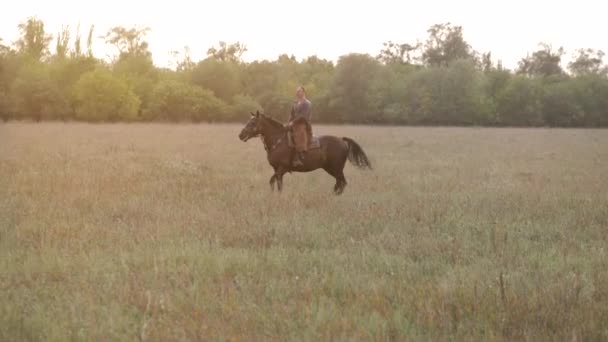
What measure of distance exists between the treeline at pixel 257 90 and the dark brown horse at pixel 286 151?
51.1 metres

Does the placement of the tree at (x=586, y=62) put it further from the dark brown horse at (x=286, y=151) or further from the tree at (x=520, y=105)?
the dark brown horse at (x=286, y=151)

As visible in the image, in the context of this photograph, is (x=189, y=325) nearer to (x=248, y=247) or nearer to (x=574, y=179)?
(x=248, y=247)

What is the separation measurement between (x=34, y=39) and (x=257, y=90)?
105 feet

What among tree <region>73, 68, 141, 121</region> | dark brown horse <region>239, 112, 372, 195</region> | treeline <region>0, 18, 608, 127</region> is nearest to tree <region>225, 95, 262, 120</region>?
treeline <region>0, 18, 608, 127</region>

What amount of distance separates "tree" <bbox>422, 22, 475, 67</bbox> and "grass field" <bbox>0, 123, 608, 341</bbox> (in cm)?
10069

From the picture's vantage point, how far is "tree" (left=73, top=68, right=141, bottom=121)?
6109cm

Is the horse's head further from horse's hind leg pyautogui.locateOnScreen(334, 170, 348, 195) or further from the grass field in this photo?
horse's hind leg pyautogui.locateOnScreen(334, 170, 348, 195)

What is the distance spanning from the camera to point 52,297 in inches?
230

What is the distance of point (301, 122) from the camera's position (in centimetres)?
1298

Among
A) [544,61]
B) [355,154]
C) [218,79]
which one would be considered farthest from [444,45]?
[355,154]

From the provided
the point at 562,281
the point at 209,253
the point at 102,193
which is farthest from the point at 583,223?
the point at 102,193

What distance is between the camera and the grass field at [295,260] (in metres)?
5.18

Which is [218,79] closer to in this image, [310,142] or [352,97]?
[352,97]

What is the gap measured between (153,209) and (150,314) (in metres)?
5.27
